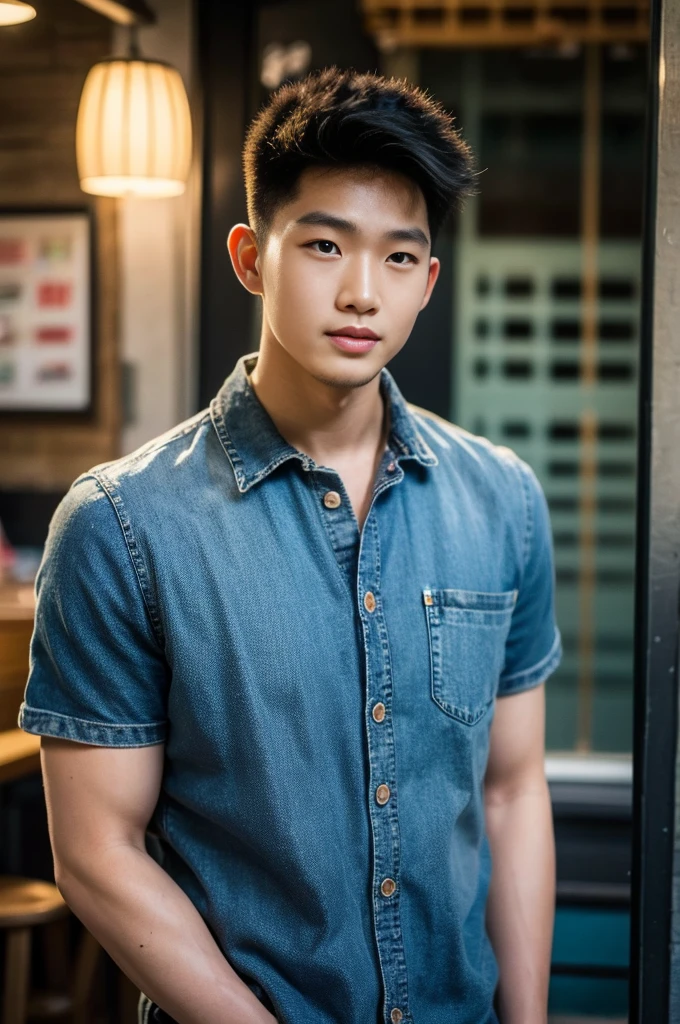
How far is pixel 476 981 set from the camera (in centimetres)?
138

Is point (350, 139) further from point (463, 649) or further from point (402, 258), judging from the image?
point (463, 649)

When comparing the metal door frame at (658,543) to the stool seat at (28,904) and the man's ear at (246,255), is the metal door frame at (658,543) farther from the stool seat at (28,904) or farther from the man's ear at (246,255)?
the stool seat at (28,904)

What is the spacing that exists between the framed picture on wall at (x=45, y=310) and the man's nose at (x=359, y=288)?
9.38 feet

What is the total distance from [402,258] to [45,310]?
2.96m

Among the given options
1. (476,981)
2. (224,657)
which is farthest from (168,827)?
(476,981)

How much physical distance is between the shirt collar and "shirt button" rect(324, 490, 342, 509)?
0.04 meters

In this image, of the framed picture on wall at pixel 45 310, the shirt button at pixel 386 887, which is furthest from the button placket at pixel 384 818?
the framed picture on wall at pixel 45 310

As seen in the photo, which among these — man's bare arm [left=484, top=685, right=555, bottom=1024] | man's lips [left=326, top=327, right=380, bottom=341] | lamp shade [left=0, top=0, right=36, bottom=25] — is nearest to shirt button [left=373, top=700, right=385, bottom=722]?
man's bare arm [left=484, top=685, right=555, bottom=1024]

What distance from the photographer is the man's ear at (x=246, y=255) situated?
1.34 metres

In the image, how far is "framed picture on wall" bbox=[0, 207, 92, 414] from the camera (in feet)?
12.9

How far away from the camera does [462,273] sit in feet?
13.2

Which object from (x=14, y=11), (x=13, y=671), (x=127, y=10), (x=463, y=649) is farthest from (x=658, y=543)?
(x=127, y=10)

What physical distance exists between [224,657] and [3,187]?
3.17 m

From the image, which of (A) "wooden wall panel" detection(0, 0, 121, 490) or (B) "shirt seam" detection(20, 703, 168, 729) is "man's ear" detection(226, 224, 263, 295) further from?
(A) "wooden wall panel" detection(0, 0, 121, 490)
